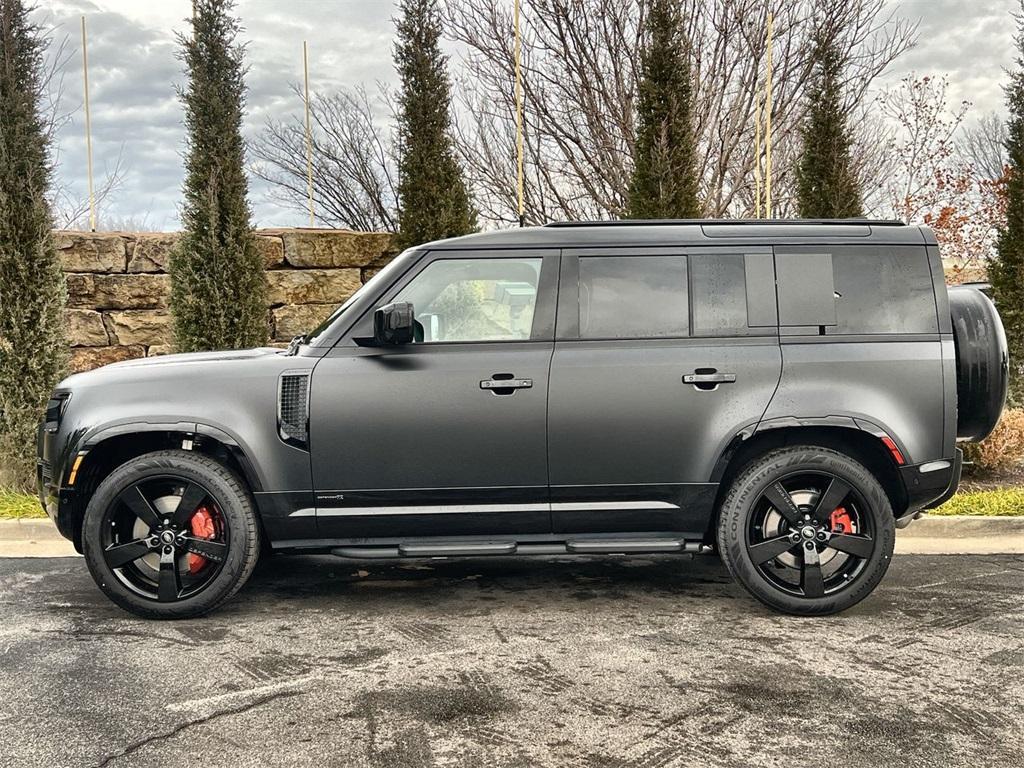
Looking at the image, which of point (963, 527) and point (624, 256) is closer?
point (624, 256)

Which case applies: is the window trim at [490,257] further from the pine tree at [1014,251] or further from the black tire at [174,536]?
the pine tree at [1014,251]

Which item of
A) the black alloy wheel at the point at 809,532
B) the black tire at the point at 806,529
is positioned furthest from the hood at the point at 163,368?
the black alloy wheel at the point at 809,532

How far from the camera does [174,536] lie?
15.3ft

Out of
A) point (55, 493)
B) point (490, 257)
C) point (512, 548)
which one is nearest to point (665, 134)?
point (490, 257)

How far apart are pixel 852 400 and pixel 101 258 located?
32.2 feet

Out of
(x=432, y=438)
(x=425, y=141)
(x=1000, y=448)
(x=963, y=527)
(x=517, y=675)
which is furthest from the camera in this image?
(x=425, y=141)

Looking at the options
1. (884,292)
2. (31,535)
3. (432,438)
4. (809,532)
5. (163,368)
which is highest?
(884,292)

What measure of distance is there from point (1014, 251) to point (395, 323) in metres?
8.65

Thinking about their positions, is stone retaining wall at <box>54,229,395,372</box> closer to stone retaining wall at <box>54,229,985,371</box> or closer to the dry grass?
stone retaining wall at <box>54,229,985,371</box>

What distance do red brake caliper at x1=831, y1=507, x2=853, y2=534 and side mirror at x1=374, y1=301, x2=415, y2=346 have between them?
7.88 ft

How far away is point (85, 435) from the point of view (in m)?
4.61

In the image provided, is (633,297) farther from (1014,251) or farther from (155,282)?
(155,282)

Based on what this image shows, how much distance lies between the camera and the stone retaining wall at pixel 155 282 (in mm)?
11391

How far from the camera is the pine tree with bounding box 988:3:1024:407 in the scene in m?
10.1
